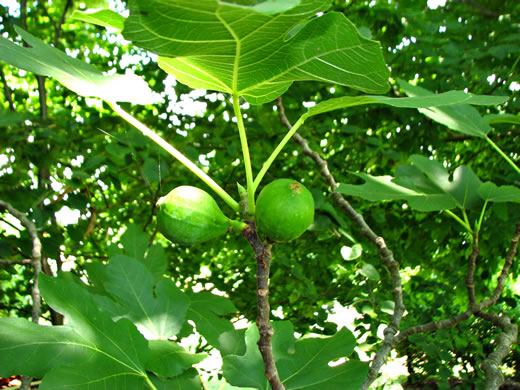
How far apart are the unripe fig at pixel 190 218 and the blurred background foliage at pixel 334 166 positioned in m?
1.13

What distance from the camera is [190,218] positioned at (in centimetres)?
68

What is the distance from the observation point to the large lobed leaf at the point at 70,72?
62 centimetres

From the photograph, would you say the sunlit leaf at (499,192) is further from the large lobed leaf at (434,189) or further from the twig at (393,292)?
the twig at (393,292)

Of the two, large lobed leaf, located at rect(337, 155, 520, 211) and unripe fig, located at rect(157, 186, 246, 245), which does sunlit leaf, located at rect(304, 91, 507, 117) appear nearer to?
unripe fig, located at rect(157, 186, 246, 245)

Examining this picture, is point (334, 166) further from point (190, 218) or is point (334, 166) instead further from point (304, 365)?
point (190, 218)

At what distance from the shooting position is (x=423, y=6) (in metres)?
2.89

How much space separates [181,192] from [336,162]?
2080 millimetres

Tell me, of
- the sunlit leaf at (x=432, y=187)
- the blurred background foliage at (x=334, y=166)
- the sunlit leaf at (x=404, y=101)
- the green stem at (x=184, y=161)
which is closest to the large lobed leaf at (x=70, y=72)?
the green stem at (x=184, y=161)

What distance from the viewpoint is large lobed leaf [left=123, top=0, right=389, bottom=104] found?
485mm

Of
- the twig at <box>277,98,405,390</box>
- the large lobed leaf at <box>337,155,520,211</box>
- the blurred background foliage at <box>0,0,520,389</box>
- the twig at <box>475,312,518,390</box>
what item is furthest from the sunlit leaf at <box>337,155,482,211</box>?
the blurred background foliage at <box>0,0,520,389</box>

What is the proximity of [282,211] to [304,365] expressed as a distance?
409 mm

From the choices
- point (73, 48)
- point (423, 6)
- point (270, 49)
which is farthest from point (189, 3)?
point (73, 48)

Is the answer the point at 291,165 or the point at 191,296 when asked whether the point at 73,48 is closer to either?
the point at 291,165

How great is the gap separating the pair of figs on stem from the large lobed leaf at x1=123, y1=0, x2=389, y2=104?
0.49ft
